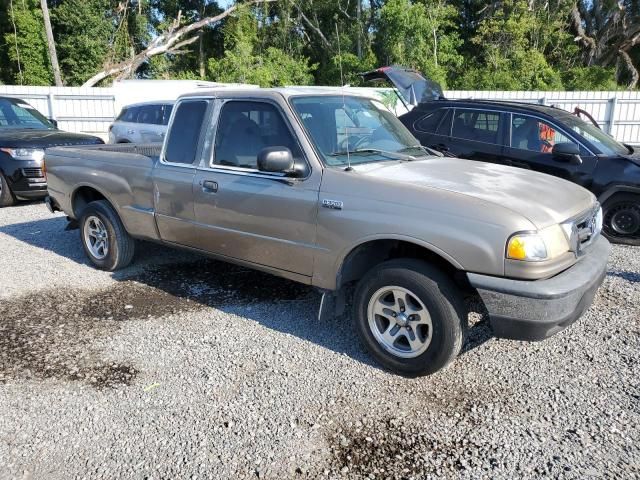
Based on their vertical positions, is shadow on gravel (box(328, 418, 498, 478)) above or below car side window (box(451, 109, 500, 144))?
below

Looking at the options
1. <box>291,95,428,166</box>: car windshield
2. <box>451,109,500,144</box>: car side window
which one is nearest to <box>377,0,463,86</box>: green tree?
<box>451,109,500,144</box>: car side window

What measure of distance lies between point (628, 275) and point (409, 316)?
3.35 meters

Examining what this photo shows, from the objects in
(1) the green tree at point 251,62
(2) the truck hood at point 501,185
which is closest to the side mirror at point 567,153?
(2) the truck hood at point 501,185

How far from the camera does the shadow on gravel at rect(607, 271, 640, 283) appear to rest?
5594 mm

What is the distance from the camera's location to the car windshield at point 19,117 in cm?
1020

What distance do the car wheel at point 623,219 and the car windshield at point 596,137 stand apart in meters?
0.67

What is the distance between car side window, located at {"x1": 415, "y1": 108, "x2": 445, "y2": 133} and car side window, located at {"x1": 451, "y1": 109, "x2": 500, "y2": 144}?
0.24 m

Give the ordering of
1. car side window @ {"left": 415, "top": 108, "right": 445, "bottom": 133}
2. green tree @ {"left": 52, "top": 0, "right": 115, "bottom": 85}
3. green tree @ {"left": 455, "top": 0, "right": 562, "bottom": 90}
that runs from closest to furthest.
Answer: car side window @ {"left": 415, "top": 108, "right": 445, "bottom": 133} < green tree @ {"left": 455, "top": 0, "right": 562, "bottom": 90} < green tree @ {"left": 52, "top": 0, "right": 115, "bottom": 85}

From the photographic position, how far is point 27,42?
95.1 ft

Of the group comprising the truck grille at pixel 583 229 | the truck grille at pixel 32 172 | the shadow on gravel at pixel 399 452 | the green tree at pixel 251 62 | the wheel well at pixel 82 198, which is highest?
the green tree at pixel 251 62

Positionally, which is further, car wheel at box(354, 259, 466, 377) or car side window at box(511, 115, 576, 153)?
car side window at box(511, 115, 576, 153)

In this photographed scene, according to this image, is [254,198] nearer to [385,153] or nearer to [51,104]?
[385,153]

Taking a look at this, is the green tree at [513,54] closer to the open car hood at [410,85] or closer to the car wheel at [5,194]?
the open car hood at [410,85]

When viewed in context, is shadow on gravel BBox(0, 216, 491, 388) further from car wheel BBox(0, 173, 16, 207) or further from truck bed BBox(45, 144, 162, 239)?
car wheel BBox(0, 173, 16, 207)
